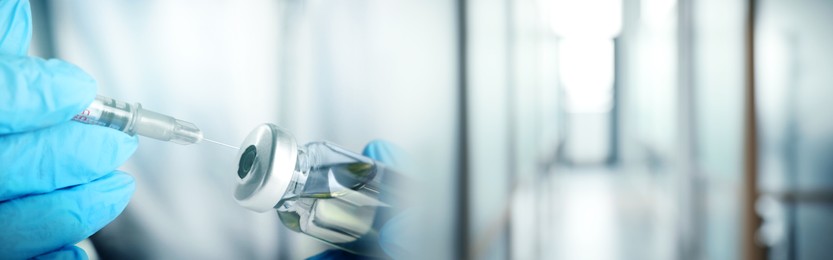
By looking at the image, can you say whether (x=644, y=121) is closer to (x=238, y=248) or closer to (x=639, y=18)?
(x=639, y=18)

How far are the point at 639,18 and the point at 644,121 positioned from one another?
2.58 ft

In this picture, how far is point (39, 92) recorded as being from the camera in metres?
0.34

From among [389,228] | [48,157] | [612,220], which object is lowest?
[612,220]

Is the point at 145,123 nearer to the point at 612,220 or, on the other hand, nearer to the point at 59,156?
the point at 59,156

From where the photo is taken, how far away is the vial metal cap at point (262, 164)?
328mm

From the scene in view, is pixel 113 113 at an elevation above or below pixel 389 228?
above

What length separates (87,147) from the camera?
1.21 feet

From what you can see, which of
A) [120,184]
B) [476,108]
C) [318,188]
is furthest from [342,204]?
[476,108]

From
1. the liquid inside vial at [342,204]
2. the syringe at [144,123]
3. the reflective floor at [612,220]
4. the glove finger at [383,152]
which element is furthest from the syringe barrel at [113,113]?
the reflective floor at [612,220]

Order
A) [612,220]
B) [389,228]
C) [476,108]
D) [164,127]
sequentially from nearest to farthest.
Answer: [164,127] → [389,228] → [476,108] → [612,220]

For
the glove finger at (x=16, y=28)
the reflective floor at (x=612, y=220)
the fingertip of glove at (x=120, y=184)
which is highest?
the glove finger at (x=16, y=28)

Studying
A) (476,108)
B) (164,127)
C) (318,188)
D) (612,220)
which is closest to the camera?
(164,127)

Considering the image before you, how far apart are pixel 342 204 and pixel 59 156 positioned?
0.64 feet

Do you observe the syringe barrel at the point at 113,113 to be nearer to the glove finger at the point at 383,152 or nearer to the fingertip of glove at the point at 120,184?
the fingertip of glove at the point at 120,184
